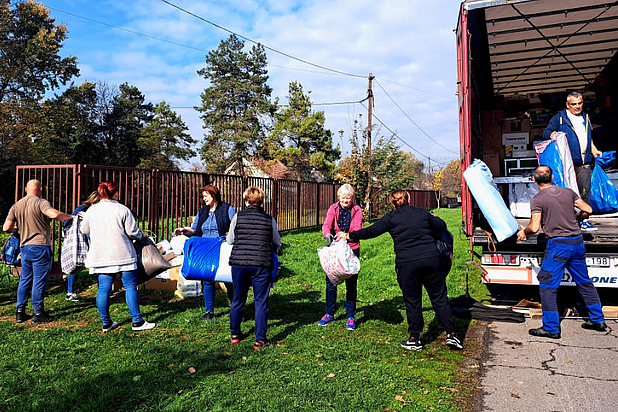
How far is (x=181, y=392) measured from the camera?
3.56 m

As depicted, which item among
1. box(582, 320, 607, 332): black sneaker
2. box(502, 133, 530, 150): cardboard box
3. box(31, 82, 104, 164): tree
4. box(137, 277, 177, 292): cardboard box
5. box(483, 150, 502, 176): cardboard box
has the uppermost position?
box(31, 82, 104, 164): tree

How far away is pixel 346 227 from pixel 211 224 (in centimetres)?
178

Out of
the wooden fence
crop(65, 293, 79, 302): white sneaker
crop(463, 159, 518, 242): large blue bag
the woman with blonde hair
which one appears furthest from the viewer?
the wooden fence

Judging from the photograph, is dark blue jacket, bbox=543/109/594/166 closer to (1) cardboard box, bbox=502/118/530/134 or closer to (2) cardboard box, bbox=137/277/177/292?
(1) cardboard box, bbox=502/118/530/134

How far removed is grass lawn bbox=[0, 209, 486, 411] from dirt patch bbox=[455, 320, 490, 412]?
0.16 ft

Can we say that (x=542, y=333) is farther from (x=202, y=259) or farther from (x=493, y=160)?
(x=493, y=160)

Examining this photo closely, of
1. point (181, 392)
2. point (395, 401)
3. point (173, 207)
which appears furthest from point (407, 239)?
point (173, 207)

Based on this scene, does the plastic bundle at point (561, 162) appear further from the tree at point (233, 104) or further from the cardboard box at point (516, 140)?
the tree at point (233, 104)

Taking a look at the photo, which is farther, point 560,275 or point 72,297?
point 72,297

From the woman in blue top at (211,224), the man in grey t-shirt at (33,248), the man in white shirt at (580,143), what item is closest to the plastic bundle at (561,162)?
the man in white shirt at (580,143)

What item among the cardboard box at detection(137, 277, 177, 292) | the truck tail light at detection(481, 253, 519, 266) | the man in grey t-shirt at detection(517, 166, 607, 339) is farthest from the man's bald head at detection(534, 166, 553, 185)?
the cardboard box at detection(137, 277, 177, 292)

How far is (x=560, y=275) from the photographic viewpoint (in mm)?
5066

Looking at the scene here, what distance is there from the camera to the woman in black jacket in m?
4.50

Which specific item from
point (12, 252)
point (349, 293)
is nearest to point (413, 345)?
point (349, 293)
